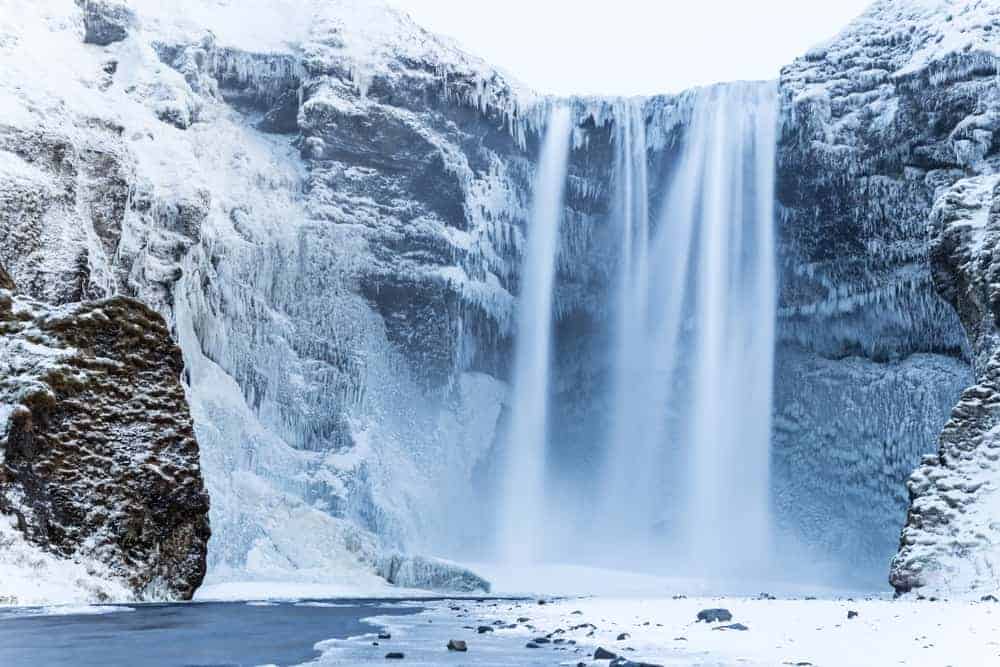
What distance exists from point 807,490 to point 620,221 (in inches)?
594

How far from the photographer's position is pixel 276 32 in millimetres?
51062

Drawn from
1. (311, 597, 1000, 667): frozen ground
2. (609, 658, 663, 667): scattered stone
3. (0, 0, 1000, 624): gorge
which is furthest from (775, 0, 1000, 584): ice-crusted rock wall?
(609, 658, 663, 667): scattered stone

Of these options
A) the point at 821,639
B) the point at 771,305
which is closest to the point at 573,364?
the point at 771,305

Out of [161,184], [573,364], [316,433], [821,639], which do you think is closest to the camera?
[821,639]

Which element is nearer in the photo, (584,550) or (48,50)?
(48,50)

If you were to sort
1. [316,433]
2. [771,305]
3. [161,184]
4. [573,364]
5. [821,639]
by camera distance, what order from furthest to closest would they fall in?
[573,364] < [771,305] < [316,433] < [161,184] < [821,639]

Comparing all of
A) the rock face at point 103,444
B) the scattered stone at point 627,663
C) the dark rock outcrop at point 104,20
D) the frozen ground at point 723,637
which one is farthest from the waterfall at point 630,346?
the scattered stone at point 627,663

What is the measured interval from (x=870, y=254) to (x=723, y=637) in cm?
3378

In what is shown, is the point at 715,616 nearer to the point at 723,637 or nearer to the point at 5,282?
the point at 723,637

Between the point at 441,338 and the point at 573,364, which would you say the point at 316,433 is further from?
the point at 573,364

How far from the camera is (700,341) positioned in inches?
1945

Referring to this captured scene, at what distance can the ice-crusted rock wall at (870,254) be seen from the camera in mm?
44125

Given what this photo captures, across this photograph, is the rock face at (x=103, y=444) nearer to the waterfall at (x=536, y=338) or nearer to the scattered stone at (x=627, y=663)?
the scattered stone at (x=627, y=663)

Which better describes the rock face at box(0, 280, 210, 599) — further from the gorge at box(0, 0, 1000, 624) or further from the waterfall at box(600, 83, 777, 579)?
the waterfall at box(600, 83, 777, 579)
